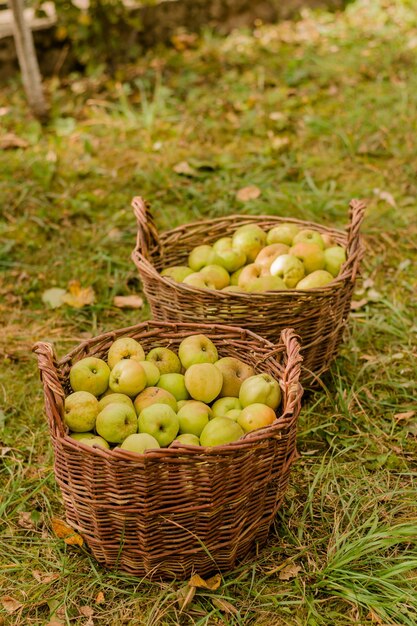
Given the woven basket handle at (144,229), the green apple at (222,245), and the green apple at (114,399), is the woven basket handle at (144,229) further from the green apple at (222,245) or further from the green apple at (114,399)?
the green apple at (114,399)

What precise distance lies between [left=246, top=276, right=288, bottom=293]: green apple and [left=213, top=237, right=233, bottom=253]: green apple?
0.35 m

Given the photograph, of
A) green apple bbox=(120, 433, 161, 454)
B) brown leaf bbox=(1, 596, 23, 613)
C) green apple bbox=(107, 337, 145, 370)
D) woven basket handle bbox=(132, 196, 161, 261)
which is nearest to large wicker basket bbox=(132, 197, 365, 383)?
woven basket handle bbox=(132, 196, 161, 261)

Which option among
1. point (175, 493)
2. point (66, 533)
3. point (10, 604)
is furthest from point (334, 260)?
point (10, 604)

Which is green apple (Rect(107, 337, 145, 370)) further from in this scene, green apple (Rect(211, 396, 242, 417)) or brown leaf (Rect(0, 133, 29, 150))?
brown leaf (Rect(0, 133, 29, 150))

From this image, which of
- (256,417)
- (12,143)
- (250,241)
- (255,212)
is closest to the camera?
(256,417)

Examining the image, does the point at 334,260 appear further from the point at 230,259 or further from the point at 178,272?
the point at 178,272

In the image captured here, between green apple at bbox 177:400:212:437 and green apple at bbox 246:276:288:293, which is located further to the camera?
green apple at bbox 246:276:288:293

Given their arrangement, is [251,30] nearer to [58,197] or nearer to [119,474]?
[58,197]

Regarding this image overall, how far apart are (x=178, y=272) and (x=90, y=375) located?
31.8 inches

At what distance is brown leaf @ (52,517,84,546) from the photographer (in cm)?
225

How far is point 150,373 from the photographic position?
2.34m

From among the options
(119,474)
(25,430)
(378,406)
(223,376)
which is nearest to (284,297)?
(223,376)

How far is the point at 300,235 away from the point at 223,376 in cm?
90

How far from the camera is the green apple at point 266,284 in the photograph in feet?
8.90
